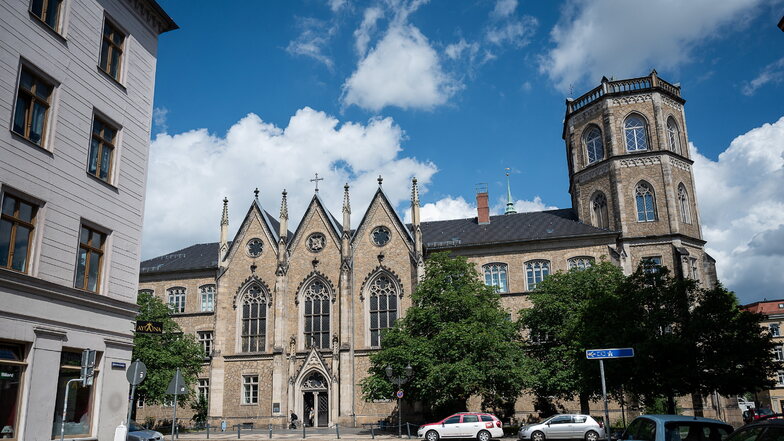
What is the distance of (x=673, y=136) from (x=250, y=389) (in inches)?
1412

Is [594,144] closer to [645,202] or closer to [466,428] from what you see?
[645,202]

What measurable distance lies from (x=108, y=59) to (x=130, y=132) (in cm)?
213

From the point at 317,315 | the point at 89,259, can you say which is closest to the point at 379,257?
the point at 317,315

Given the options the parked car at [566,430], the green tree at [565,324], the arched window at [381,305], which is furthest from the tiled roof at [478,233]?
the parked car at [566,430]

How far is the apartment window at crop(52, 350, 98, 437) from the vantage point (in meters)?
14.7

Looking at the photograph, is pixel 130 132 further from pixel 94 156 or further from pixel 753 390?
pixel 753 390

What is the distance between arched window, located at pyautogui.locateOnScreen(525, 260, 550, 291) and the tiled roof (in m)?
1.73

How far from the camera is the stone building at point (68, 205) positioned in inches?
536

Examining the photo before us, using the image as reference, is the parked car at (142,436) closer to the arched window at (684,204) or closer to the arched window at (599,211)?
the arched window at (599,211)

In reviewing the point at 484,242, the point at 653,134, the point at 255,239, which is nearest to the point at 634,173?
the point at 653,134

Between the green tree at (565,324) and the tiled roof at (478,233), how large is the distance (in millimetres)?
7570

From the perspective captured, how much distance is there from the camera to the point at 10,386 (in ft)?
43.8

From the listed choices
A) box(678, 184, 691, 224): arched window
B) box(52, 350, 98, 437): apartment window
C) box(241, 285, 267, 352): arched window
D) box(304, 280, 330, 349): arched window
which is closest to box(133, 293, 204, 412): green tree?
box(241, 285, 267, 352): arched window

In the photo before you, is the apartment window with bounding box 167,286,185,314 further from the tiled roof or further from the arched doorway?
the arched doorway
